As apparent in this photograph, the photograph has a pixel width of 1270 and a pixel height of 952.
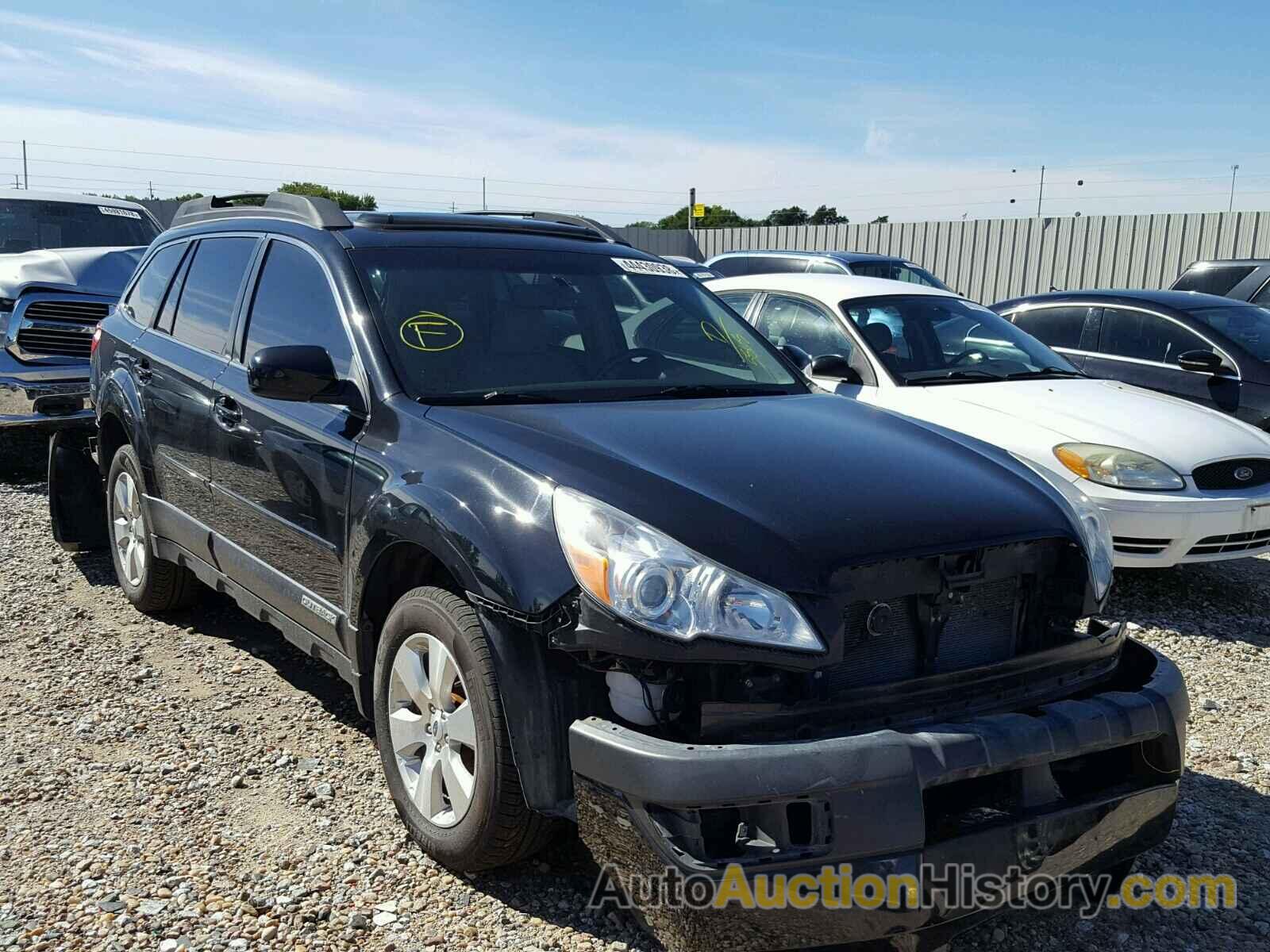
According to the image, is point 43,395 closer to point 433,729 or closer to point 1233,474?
point 433,729

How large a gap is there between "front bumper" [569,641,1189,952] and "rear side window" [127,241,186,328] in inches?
143

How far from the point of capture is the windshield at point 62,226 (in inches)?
391

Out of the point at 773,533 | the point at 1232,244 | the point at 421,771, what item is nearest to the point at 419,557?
the point at 421,771

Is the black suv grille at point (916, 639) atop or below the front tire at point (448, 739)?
atop

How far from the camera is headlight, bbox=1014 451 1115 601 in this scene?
297cm

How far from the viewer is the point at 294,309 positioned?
3.93m

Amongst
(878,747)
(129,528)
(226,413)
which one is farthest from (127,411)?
(878,747)

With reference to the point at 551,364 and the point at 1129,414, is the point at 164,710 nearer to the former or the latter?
the point at 551,364

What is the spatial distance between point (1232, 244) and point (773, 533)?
1951 cm

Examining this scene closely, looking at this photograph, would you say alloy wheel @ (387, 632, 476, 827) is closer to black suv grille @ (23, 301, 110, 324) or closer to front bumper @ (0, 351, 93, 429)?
front bumper @ (0, 351, 93, 429)

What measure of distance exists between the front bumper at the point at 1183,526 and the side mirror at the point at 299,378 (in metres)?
3.63

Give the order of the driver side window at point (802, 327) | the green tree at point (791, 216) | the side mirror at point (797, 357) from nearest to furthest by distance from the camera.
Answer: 1. the side mirror at point (797, 357)
2. the driver side window at point (802, 327)
3. the green tree at point (791, 216)

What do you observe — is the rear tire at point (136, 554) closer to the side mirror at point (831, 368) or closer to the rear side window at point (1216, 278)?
the side mirror at point (831, 368)

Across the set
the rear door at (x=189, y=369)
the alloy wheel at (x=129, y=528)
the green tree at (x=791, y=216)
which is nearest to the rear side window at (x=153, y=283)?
the rear door at (x=189, y=369)
